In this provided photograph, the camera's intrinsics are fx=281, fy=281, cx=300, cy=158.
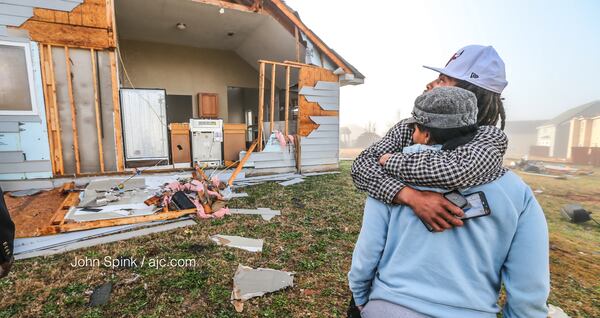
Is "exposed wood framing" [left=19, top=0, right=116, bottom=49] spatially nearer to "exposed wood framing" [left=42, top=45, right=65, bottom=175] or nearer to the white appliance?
"exposed wood framing" [left=42, top=45, right=65, bottom=175]

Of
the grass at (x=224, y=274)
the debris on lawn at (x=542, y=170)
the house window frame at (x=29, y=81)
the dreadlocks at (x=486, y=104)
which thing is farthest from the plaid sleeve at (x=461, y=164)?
the debris on lawn at (x=542, y=170)

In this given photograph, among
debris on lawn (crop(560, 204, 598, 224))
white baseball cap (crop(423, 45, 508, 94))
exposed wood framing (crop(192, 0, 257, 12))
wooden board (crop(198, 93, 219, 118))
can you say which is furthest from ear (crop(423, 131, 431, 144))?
wooden board (crop(198, 93, 219, 118))

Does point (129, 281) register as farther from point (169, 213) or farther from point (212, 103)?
point (212, 103)

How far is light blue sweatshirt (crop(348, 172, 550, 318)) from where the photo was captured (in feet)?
3.29

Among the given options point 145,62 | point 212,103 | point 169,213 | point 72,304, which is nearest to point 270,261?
point 72,304

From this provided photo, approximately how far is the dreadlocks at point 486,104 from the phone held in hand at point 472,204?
1.61ft

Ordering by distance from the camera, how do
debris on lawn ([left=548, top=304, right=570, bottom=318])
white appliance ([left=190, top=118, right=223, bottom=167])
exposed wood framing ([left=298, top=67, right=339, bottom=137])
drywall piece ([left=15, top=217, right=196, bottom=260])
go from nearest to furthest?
debris on lawn ([left=548, top=304, right=570, bottom=318]) → drywall piece ([left=15, top=217, right=196, bottom=260]) → white appliance ([left=190, top=118, right=223, bottom=167]) → exposed wood framing ([left=298, top=67, right=339, bottom=137])

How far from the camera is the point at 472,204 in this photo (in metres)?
0.98

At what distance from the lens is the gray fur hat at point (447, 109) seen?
1.01 metres

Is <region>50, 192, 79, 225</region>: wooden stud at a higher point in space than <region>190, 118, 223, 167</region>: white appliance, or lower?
lower

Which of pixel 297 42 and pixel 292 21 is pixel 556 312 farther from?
pixel 292 21

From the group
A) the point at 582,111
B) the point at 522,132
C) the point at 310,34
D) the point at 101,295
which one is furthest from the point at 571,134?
the point at 101,295

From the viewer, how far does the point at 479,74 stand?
123cm

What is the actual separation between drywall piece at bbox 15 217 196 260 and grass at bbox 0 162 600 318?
7.5 inches
